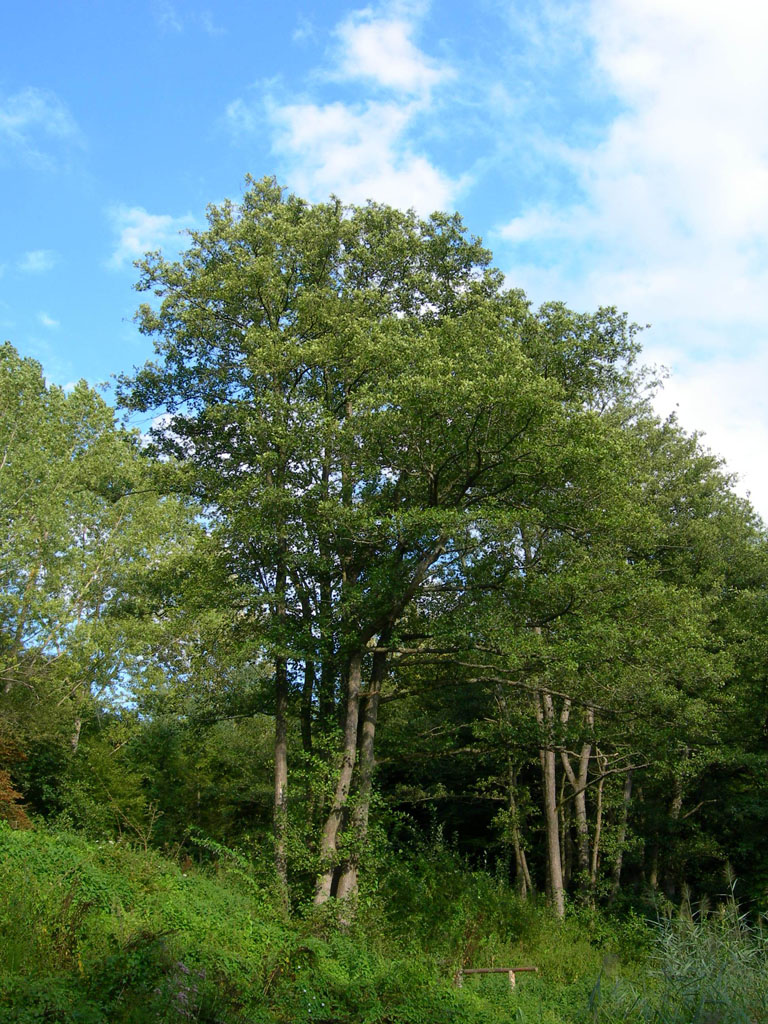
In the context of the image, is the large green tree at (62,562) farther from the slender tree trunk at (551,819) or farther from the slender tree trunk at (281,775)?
the slender tree trunk at (551,819)

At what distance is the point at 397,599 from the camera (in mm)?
14820

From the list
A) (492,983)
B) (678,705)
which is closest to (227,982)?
(492,983)

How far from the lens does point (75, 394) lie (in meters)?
29.4

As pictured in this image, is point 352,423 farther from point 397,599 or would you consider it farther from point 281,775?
point 281,775

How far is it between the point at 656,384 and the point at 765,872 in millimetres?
13436

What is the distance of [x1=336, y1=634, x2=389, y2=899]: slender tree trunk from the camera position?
14.0 meters

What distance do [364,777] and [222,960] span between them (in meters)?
7.52

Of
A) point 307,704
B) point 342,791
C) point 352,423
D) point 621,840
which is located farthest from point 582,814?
point 352,423

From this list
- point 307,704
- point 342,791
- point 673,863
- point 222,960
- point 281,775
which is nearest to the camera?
point 222,960

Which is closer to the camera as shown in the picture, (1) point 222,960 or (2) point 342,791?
(1) point 222,960

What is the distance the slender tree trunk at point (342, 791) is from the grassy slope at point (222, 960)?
0.80m

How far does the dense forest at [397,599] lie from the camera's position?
13961mm

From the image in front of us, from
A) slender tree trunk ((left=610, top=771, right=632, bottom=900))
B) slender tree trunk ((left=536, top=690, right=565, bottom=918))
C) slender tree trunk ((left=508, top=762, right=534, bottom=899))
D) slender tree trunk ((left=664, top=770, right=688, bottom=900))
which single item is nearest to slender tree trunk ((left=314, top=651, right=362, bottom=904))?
slender tree trunk ((left=536, top=690, right=565, bottom=918))

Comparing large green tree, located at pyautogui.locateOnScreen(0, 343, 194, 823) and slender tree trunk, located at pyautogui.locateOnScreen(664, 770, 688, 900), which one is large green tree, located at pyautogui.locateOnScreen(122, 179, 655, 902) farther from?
slender tree trunk, located at pyautogui.locateOnScreen(664, 770, 688, 900)
